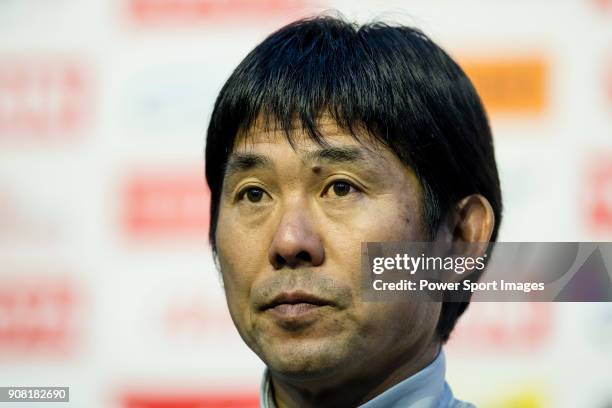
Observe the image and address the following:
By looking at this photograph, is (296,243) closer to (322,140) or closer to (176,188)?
(322,140)

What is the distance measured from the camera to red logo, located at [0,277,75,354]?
2670 mm

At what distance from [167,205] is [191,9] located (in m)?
0.57

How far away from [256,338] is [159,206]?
1411 mm

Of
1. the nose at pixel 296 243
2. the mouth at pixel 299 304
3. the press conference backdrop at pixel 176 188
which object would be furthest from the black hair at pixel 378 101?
the press conference backdrop at pixel 176 188

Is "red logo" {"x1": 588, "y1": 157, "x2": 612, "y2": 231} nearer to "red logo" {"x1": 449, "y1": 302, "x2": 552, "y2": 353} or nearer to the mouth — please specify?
"red logo" {"x1": 449, "y1": 302, "x2": 552, "y2": 353}

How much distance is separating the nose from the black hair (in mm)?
119

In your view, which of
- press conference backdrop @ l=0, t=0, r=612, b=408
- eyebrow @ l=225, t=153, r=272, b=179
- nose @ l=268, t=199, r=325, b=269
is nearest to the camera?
nose @ l=268, t=199, r=325, b=269

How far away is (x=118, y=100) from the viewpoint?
2.70m

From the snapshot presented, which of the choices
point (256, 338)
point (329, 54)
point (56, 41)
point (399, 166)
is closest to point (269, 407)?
point (256, 338)

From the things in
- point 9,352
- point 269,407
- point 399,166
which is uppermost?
point 399,166

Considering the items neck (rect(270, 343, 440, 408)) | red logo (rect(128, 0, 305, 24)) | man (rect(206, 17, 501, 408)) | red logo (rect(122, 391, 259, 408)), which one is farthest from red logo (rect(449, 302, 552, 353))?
neck (rect(270, 343, 440, 408))

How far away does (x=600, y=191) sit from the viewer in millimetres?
2551

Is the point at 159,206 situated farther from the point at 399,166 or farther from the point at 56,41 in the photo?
the point at 399,166

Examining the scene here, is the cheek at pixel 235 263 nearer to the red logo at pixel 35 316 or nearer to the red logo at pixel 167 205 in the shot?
the red logo at pixel 167 205
